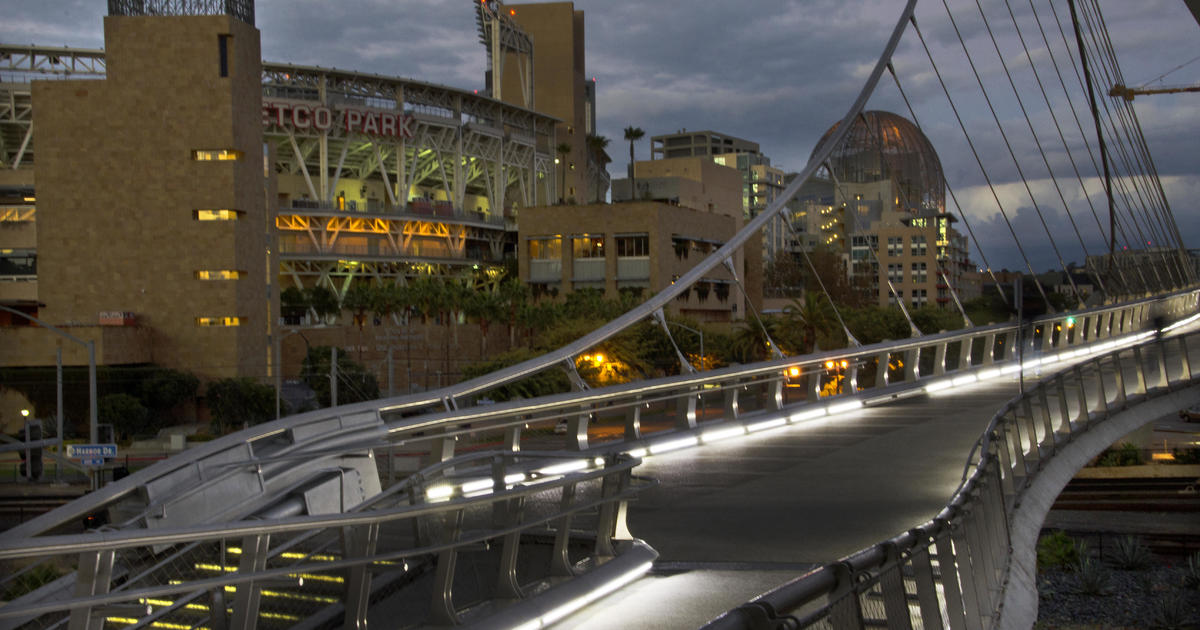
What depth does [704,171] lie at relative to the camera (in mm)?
106375

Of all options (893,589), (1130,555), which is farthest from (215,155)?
(893,589)

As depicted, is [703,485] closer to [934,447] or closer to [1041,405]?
[934,447]

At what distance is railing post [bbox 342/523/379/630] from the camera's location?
18.1 ft

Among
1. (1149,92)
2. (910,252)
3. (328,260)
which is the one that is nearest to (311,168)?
(328,260)

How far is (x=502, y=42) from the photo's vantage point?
109438 mm

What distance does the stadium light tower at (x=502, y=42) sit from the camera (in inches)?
4171

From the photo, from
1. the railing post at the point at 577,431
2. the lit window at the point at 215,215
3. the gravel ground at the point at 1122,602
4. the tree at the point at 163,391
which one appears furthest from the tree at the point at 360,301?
the railing post at the point at 577,431

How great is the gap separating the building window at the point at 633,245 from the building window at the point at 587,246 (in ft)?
4.10

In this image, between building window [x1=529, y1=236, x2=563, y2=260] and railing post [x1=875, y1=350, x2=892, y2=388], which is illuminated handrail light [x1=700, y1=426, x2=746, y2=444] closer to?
railing post [x1=875, y1=350, x2=892, y2=388]

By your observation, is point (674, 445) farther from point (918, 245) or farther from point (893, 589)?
point (918, 245)

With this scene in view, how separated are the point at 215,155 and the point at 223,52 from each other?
4844mm

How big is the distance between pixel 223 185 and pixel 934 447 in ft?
A: 157

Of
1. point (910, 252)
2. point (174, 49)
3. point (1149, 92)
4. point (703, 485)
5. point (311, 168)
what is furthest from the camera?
point (910, 252)

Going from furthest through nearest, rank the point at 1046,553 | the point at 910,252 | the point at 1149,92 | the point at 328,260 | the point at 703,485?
1. the point at 910,252
2. the point at 328,260
3. the point at 1149,92
4. the point at 1046,553
5. the point at 703,485
